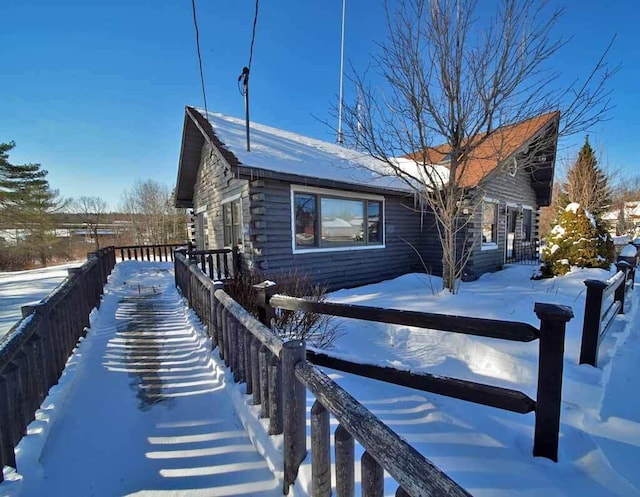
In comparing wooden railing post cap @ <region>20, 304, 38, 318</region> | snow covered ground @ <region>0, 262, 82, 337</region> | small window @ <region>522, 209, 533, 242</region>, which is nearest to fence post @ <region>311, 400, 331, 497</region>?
wooden railing post cap @ <region>20, 304, 38, 318</region>

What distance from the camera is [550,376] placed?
193cm

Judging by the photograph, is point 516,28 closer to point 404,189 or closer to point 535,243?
point 404,189

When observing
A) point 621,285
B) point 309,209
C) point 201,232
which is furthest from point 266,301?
point 201,232

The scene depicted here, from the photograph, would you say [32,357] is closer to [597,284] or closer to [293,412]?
[293,412]

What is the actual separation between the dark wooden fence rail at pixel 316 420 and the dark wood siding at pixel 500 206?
827 cm

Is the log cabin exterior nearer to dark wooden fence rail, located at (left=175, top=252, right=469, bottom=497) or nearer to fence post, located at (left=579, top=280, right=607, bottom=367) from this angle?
dark wooden fence rail, located at (left=175, top=252, right=469, bottom=497)

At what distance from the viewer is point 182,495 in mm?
1771

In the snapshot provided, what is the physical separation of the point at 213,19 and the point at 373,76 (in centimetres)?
332

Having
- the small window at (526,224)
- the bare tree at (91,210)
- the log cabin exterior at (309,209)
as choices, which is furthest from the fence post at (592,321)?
the bare tree at (91,210)

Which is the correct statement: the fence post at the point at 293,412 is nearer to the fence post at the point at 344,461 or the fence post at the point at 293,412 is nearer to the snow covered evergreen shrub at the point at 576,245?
the fence post at the point at 344,461

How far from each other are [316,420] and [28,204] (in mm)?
29063

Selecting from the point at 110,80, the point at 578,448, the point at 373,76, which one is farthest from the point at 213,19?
the point at 578,448

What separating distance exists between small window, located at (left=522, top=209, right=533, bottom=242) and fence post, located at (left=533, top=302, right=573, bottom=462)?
13.3m

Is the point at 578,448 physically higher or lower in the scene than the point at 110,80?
lower
